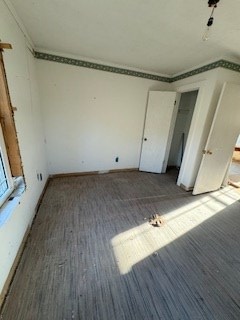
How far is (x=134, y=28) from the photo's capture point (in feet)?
5.66

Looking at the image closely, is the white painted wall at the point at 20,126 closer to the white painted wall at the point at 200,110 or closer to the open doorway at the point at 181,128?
the white painted wall at the point at 200,110

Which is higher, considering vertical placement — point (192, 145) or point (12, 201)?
point (192, 145)

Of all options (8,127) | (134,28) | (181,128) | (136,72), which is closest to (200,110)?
(181,128)

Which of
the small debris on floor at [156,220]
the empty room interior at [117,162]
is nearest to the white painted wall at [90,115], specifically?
the empty room interior at [117,162]

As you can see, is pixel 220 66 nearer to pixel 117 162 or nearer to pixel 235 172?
pixel 117 162

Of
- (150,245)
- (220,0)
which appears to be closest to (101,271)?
(150,245)

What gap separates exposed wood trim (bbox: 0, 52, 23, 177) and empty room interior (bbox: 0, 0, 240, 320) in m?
0.01

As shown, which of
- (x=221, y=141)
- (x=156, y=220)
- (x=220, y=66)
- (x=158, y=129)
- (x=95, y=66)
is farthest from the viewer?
(x=158, y=129)

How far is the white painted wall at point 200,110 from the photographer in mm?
A: 2430

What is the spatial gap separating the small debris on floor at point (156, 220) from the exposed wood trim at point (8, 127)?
1703 millimetres

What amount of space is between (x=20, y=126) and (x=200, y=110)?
2763 millimetres

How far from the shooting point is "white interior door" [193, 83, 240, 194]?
7.92 ft

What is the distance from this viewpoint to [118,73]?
9.89 ft

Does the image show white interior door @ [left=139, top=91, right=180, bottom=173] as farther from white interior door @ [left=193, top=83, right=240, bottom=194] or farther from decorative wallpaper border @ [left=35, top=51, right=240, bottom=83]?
white interior door @ [left=193, top=83, right=240, bottom=194]
